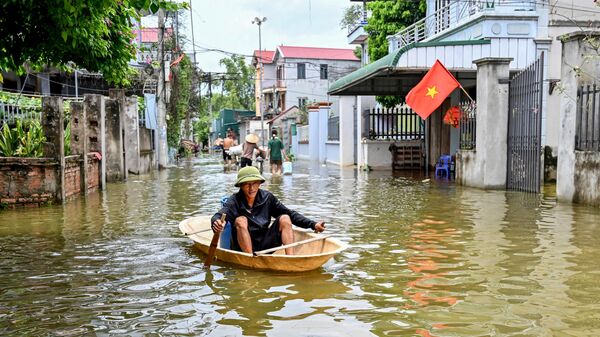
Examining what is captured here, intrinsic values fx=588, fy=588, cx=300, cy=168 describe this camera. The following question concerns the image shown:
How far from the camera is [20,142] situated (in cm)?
1348

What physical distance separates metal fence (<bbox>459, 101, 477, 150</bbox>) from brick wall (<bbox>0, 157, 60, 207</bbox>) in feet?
34.7

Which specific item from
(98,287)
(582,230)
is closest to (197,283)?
(98,287)

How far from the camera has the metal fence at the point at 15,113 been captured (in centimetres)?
1418

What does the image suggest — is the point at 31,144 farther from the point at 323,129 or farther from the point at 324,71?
the point at 324,71

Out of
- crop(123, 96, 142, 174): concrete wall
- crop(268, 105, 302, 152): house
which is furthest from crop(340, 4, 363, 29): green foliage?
crop(123, 96, 142, 174): concrete wall

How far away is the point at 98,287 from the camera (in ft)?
19.9

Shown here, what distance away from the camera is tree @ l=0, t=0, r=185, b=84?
21.0 feet

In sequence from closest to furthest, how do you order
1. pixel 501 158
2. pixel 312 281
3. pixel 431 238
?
pixel 312 281
pixel 431 238
pixel 501 158

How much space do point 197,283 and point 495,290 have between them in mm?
3035

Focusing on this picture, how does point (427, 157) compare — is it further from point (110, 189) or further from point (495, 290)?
point (495, 290)

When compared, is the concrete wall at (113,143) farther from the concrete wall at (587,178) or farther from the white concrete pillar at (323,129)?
the white concrete pillar at (323,129)

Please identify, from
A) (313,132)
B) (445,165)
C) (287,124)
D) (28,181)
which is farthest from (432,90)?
(287,124)

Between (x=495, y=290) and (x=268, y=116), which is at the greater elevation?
(x=268, y=116)

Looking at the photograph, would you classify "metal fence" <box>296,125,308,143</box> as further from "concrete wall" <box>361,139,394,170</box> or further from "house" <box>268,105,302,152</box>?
"concrete wall" <box>361,139,394,170</box>
